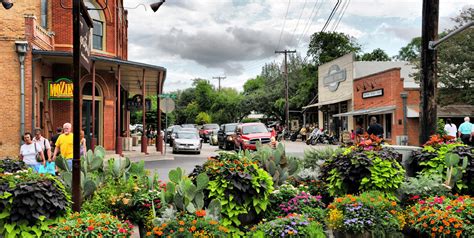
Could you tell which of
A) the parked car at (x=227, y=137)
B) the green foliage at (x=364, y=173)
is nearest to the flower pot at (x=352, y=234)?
the green foliage at (x=364, y=173)

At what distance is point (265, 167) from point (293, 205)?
123 cm

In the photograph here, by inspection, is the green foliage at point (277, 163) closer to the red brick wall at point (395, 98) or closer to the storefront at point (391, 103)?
the storefront at point (391, 103)

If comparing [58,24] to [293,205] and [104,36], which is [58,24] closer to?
[104,36]

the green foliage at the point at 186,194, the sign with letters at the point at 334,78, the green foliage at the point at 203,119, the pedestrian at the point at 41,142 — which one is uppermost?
the sign with letters at the point at 334,78

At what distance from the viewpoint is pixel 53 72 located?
20891 mm

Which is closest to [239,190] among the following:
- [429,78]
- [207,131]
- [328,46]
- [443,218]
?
[443,218]

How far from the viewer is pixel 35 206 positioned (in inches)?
184

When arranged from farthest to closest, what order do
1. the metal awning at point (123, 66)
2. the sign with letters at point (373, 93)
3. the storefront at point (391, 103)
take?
the sign with letters at point (373, 93)
the storefront at point (391, 103)
the metal awning at point (123, 66)

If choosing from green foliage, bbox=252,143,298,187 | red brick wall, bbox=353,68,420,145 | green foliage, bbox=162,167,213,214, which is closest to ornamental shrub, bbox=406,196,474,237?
green foliage, bbox=252,143,298,187

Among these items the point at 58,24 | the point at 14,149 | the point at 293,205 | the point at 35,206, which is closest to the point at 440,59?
the point at 58,24

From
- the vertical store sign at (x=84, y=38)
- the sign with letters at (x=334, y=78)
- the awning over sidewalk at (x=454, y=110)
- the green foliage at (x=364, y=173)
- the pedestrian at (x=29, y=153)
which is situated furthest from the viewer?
the sign with letters at (x=334, y=78)

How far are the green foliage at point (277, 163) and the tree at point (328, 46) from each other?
48.7 meters

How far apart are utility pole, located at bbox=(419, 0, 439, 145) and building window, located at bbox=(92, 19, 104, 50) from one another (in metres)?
17.8

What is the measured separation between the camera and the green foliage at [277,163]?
683 cm
